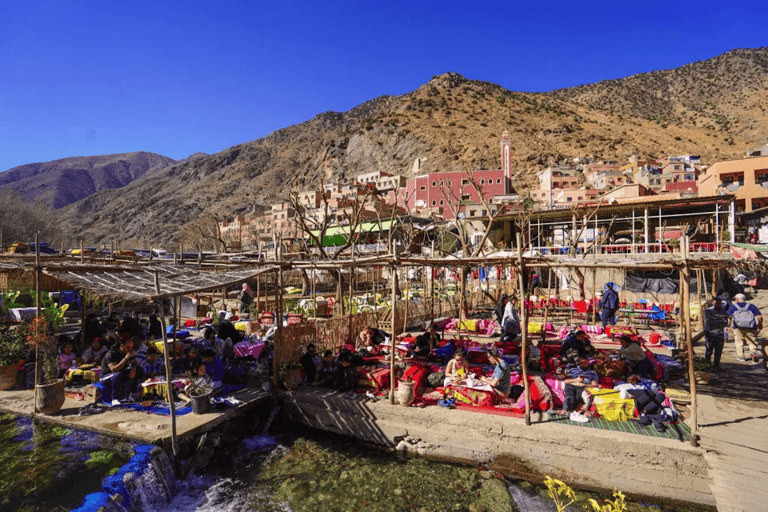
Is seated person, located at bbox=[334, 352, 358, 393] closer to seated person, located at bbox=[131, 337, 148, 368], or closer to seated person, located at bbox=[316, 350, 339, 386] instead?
seated person, located at bbox=[316, 350, 339, 386]

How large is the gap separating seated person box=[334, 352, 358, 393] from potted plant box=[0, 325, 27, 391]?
6035 mm

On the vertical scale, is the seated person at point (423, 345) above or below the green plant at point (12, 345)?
below

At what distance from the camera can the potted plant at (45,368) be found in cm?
662

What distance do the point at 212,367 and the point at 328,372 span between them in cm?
223

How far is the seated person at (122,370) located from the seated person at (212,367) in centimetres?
111

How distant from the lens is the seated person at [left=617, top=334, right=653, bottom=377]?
26.1 ft

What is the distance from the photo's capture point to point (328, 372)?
8.35m

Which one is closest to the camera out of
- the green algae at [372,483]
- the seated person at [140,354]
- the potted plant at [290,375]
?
the green algae at [372,483]

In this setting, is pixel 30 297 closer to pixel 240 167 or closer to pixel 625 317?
pixel 625 317

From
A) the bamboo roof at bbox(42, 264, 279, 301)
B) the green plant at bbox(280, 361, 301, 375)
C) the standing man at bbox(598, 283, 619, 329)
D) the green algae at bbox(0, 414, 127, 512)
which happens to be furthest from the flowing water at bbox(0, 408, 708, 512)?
the standing man at bbox(598, 283, 619, 329)

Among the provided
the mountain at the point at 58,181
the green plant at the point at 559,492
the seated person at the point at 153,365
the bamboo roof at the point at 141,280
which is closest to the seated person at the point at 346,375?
the bamboo roof at the point at 141,280

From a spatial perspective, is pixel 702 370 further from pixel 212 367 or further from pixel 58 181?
pixel 58 181

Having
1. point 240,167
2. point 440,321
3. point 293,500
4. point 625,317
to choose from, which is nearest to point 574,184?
point 625,317

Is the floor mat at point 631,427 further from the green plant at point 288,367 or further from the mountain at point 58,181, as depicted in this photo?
the mountain at point 58,181
